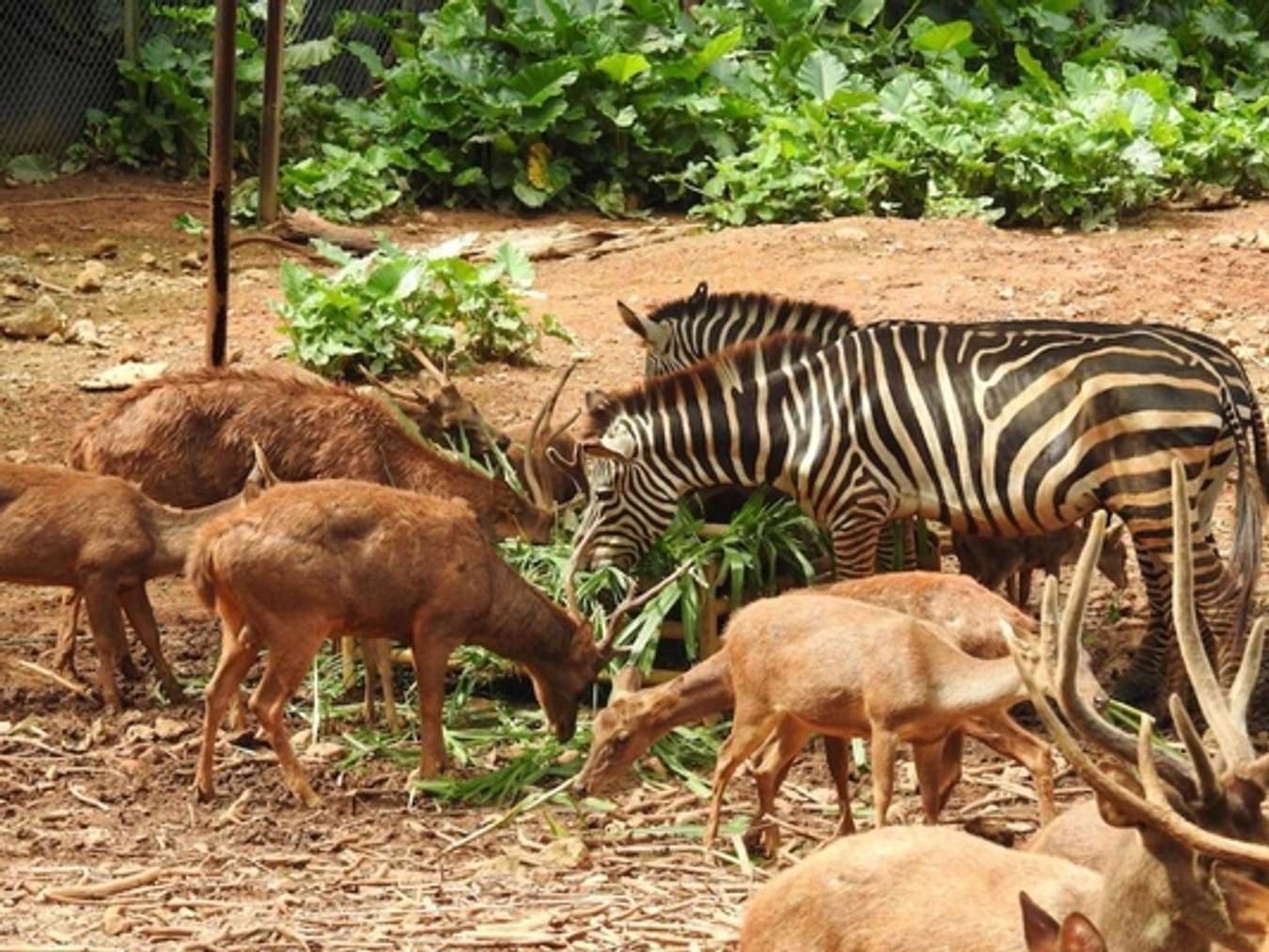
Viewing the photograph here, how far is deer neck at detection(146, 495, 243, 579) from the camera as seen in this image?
9.45 m

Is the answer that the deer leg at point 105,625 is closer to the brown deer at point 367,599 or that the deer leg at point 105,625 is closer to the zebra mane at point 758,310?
the brown deer at point 367,599

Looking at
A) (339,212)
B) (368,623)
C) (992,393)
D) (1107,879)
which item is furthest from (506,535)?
(339,212)

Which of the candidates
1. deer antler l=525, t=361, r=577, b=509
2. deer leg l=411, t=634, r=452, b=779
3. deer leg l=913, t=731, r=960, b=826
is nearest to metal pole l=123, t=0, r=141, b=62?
deer antler l=525, t=361, r=577, b=509

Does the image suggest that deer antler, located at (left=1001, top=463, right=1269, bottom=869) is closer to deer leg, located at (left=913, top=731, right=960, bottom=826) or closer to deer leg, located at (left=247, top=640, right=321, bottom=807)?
deer leg, located at (left=913, top=731, right=960, bottom=826)

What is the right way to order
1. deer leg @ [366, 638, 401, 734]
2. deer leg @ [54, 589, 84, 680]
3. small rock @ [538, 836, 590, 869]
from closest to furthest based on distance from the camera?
small rock @ [538, 836, 590, 869] < deer leg @ [366, 638, 401, 734] < deer leg @ [54, 589, 84, 680]

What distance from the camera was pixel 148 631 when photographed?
9570 millimetres

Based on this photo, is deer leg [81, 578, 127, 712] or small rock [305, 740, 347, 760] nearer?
small rock [305, 740, 347, 760]

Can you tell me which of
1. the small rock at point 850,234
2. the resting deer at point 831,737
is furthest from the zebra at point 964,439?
the small rock at point 850,234

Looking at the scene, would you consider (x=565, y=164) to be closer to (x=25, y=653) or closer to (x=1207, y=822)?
(x=25, y=653)

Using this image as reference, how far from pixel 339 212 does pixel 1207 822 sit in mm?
14023

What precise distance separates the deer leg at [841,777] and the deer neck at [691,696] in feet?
1.18

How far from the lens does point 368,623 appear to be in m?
8.63

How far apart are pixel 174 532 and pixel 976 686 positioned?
11.7ft

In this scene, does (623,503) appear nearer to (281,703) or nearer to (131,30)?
(281,703)
